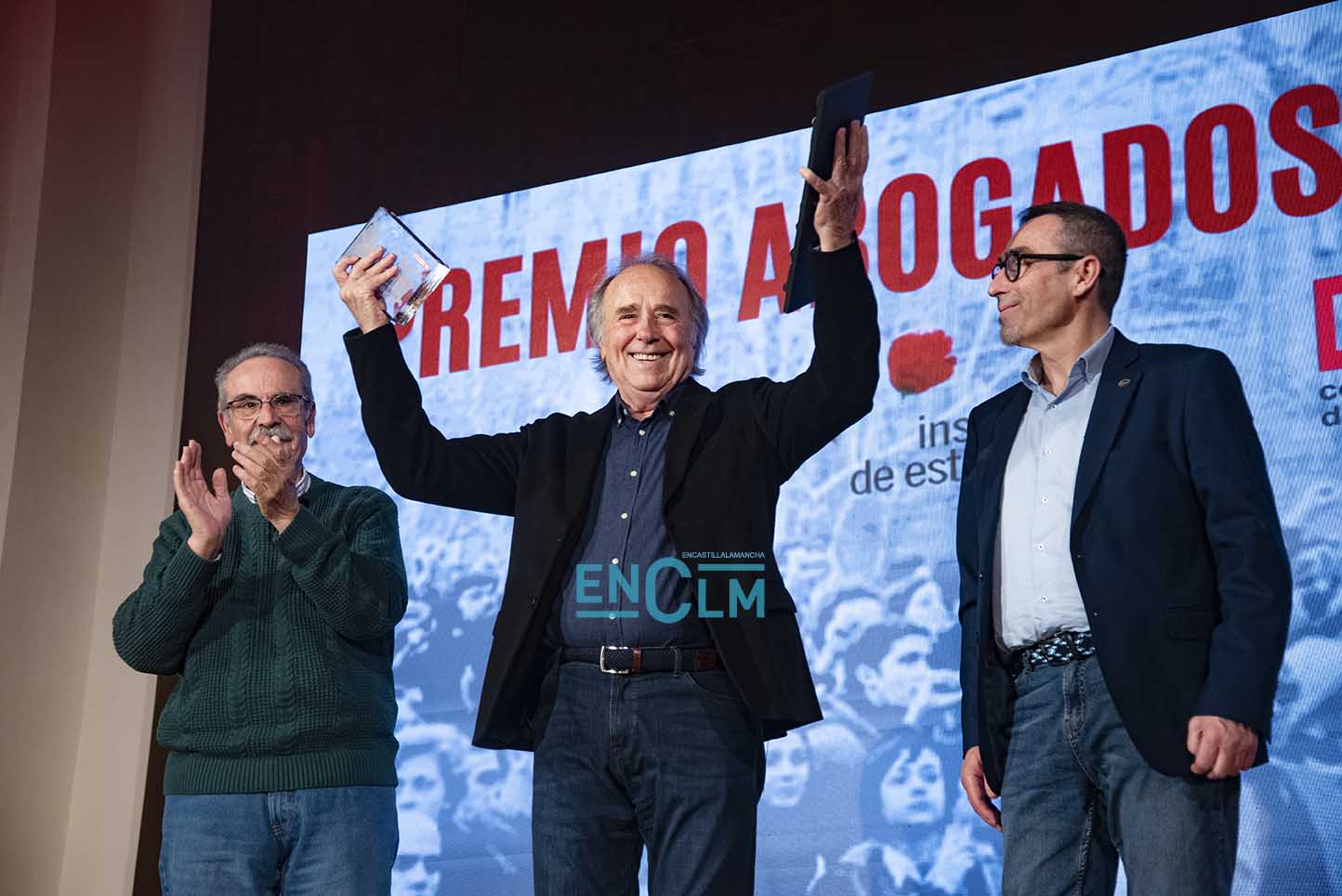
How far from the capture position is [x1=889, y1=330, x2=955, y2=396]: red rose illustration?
3.18 metres

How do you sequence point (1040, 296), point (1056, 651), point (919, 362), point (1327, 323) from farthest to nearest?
1. point (919, 362)
2. point (1327, 323)
3. point (1040, 296)
4. point (1056, 651)

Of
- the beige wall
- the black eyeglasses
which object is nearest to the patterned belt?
the black eyeglasses

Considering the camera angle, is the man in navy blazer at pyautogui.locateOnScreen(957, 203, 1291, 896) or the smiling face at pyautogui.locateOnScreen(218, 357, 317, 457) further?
the smiling face at pyautogui.locateOnScreen(218, 357, 317, 457)

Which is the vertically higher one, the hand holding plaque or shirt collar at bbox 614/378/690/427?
the hand holding plaque

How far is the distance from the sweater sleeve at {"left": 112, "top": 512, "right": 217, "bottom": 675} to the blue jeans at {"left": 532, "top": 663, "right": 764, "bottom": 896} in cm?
73

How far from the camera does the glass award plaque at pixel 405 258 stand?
2428 millimetres

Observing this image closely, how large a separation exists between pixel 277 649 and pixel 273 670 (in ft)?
0.13

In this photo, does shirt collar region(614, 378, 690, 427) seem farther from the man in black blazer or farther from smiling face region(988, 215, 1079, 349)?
smiling face region(988, 215, 1079, 349)

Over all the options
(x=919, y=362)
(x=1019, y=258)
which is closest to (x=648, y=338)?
(x=1019, y=258)

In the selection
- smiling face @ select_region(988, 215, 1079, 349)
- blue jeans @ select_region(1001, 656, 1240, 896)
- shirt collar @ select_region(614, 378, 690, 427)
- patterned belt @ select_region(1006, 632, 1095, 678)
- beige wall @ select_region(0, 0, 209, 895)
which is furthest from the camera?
beige wall @ select_region(0, 0, 209, 895)

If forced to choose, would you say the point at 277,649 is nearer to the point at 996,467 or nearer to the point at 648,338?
the point at 648,338

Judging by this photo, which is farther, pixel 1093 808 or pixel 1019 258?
pixel 1019 258

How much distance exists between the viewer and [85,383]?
14.7 ft

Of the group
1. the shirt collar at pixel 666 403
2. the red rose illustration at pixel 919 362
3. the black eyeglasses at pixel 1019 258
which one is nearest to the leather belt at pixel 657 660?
the shirt collar at pixel 666 403
